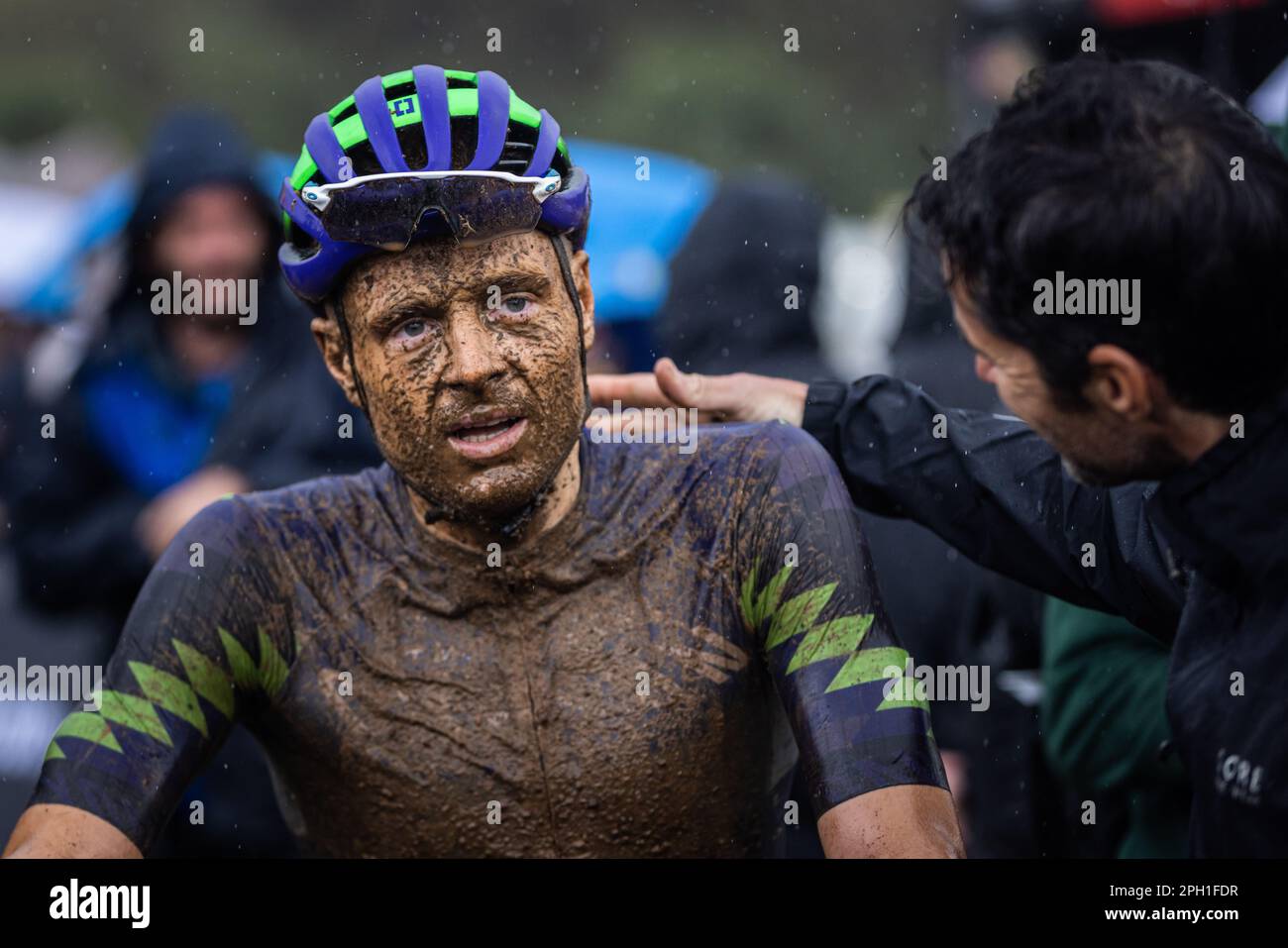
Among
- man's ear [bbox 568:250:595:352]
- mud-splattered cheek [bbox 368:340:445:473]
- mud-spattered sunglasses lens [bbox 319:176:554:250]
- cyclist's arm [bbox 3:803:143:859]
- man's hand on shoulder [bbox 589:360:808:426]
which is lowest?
cyclist's arm [bbox 3:803:143:859]

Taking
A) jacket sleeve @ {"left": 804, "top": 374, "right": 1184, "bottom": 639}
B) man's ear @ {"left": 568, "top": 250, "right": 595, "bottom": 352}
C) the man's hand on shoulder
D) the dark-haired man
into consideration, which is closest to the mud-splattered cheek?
man's ear @ {"left": 568, "top": 250, "right": 595, "bottom": 352}

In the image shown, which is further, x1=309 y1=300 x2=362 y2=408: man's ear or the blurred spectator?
the blurred spectator

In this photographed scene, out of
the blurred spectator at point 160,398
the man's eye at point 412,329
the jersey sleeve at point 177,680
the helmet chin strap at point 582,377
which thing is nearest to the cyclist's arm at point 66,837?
the jersey sleeve at point 177,680

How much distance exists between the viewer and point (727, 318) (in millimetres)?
5223

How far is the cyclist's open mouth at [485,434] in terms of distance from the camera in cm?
309

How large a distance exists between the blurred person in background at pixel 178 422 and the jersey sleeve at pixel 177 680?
1795 mm

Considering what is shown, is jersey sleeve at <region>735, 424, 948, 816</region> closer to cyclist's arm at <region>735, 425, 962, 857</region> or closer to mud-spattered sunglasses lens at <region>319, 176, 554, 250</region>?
cyclist's arm at <region>735, 425, 962, 857</region>

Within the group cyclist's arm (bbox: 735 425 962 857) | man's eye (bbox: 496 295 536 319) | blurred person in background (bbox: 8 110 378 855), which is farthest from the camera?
blurred person in background (bbox: 8 110 378 855)

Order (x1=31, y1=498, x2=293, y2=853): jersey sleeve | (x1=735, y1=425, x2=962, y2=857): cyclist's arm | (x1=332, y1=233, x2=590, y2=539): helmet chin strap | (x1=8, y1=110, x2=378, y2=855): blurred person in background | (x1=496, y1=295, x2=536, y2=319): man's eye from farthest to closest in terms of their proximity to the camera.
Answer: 1. (x1=8, y1=110, x2=378, y2=855): blurred person in background
2. (x1=332, y1=233, x2=590, y2=539): helmet chin strap
3. (x1=496, y1=295, x2=536, y2=319): man's eye
4. (x1=31, y1=498, x2=293, y2=853): jersey sleeve
5. (x1=735, y1=425, x2=962, y2=857): cyclist's arm

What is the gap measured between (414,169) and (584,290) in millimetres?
415

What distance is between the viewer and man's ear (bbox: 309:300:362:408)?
3273 mm

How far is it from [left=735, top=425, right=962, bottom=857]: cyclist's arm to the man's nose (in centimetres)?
53

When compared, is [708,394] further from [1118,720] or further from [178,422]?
[178,422]
